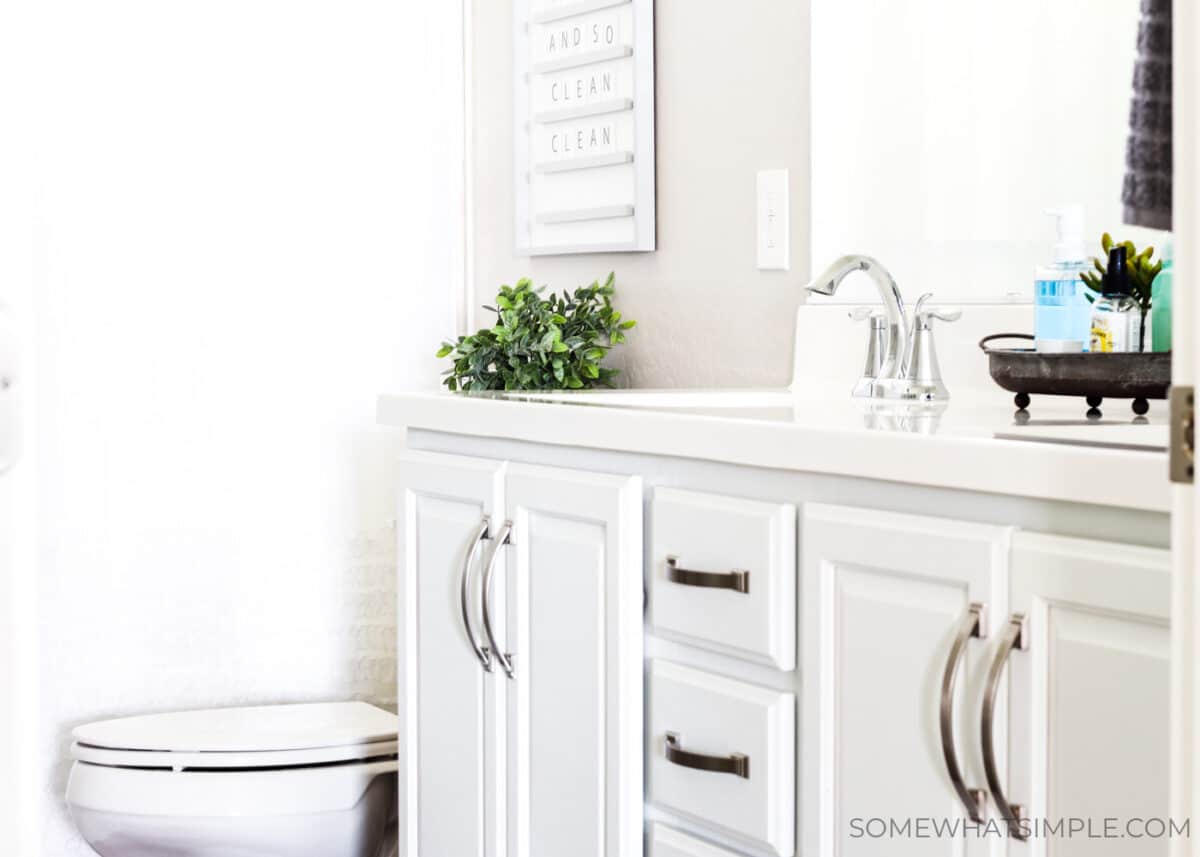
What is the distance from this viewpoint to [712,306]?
2207 mm

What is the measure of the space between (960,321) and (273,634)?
1.35 metres

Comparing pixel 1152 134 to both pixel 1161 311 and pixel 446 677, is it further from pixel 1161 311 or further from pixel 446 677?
pixel 446 677

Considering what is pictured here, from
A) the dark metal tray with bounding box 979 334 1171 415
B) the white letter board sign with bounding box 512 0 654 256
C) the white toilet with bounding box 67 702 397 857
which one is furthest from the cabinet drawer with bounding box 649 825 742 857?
the white letter board sign with bounding box 512 0 654 256

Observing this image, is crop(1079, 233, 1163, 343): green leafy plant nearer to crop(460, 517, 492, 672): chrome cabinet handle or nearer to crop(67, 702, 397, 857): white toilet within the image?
crop(460, 517, 492, 672): chrome cabinet handle

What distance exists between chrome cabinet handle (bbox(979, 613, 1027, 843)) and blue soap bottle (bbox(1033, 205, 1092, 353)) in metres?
0.53

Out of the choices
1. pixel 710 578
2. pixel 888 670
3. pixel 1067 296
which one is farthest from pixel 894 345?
pixel 888 670

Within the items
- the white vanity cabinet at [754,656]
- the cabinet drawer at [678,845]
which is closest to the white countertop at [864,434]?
the white vanity cabinet at [754,656]

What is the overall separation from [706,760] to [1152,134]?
727mm

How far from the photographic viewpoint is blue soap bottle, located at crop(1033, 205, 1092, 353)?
1538 mm

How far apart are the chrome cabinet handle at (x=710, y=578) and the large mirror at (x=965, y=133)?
0.63m

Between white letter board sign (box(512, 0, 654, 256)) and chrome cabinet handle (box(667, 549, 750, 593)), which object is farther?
white letter board sign (box(512, 0, 654, 256))

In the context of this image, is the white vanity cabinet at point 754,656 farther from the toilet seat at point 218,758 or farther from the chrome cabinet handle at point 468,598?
the toilet seat at point 218,758

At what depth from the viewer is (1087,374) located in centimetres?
146

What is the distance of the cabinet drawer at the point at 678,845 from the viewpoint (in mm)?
1406
